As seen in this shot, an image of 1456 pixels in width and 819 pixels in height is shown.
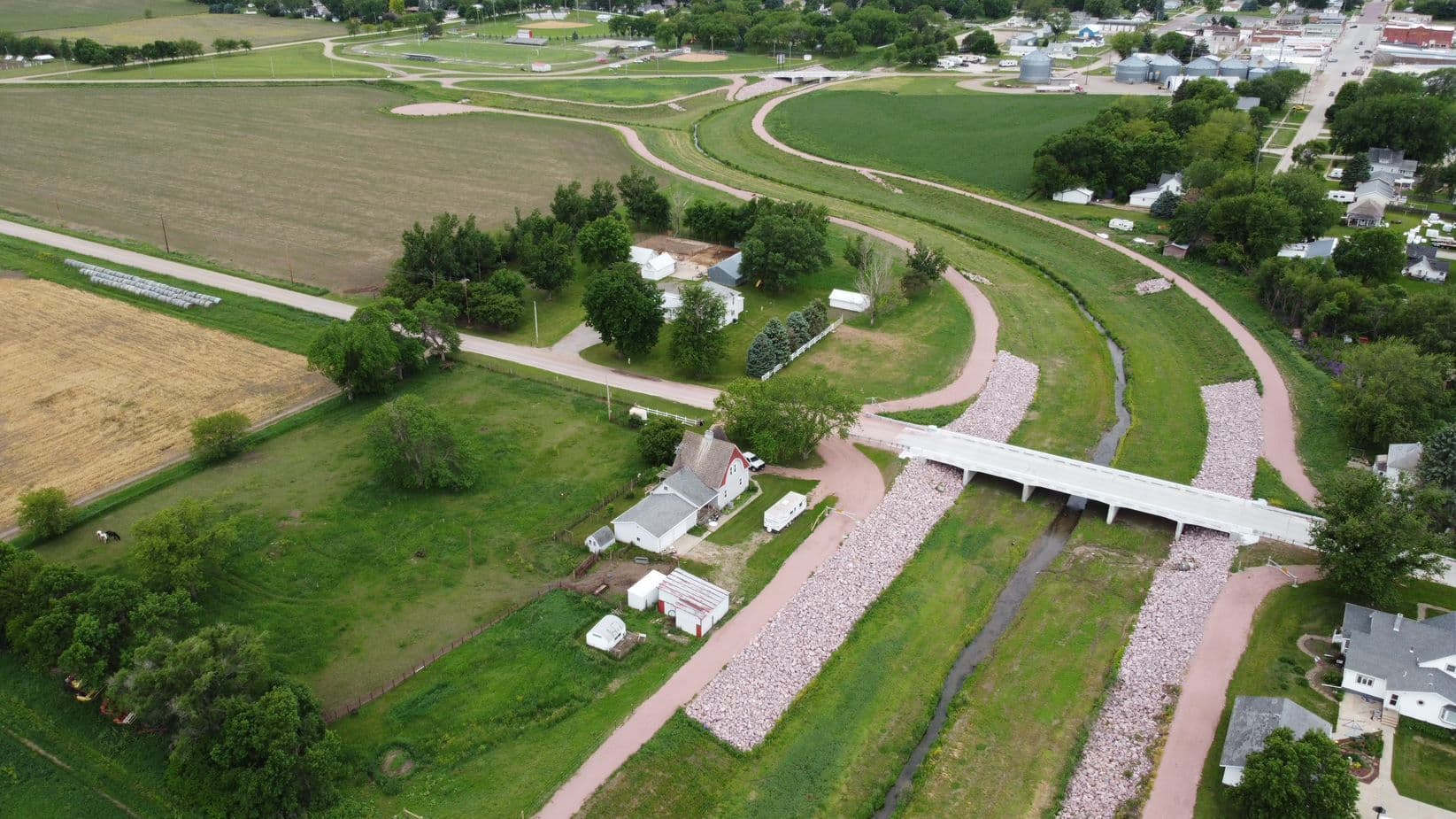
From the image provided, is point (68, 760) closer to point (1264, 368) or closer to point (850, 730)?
point (850, 730)

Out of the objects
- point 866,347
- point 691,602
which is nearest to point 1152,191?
point 866,347

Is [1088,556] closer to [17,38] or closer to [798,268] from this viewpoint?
[798,268]

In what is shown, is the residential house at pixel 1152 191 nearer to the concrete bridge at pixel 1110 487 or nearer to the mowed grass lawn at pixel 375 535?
the concrete bridge at pixel 1110 487

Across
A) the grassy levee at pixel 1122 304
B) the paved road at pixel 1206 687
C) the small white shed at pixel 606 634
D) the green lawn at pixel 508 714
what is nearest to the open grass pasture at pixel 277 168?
the grassy levee at pixel 1122 304

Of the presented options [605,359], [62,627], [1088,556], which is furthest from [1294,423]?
[62,627]

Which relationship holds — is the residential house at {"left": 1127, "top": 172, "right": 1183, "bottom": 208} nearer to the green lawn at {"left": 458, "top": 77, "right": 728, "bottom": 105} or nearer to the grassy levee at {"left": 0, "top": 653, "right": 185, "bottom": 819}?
the green lawn at {"left": 458, "top": 77, "right": 728, "bottom": 105}

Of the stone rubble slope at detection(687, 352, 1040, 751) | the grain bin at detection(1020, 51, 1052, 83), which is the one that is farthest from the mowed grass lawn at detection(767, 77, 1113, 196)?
the stone rubble slope at detection(687, 352, 1040, 751)
